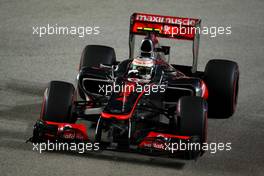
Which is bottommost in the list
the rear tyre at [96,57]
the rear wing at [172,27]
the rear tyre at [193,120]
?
the rear tyre at [193,120]

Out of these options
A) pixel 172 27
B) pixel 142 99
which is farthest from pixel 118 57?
pixel 142 99

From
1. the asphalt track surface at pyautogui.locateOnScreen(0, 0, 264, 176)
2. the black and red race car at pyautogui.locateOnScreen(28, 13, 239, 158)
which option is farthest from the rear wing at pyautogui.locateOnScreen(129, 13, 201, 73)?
the asphalt track surface at pyautogui.locateOnScreen(0, 0, 264, 176)

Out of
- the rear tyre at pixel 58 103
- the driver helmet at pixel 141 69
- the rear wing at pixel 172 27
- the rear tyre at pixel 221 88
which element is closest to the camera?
the rear tyre at pixel 58 103

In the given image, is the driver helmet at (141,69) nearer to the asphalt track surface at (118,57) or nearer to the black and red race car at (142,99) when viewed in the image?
the black and red race car at (142,99)

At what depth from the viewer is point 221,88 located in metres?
12.1

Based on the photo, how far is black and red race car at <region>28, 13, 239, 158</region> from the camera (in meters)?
10.4

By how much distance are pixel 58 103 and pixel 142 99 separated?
42.8 inches

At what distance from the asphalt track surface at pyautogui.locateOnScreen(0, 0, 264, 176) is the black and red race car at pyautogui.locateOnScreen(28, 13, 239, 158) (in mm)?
286

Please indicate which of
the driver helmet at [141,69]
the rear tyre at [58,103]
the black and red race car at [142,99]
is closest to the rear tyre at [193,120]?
the black and red race car at [142,99]

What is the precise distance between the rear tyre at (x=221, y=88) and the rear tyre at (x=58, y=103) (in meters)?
2.20

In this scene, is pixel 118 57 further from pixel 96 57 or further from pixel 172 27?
pixel 172 27

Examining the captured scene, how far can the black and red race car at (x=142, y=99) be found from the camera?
10.4 meters

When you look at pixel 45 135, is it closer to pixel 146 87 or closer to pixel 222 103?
pixel 146 87

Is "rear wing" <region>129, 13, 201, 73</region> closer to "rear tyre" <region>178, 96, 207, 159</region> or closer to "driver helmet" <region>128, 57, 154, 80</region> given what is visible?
"driver helmet" <region>128, 57, 154, 80</region>
